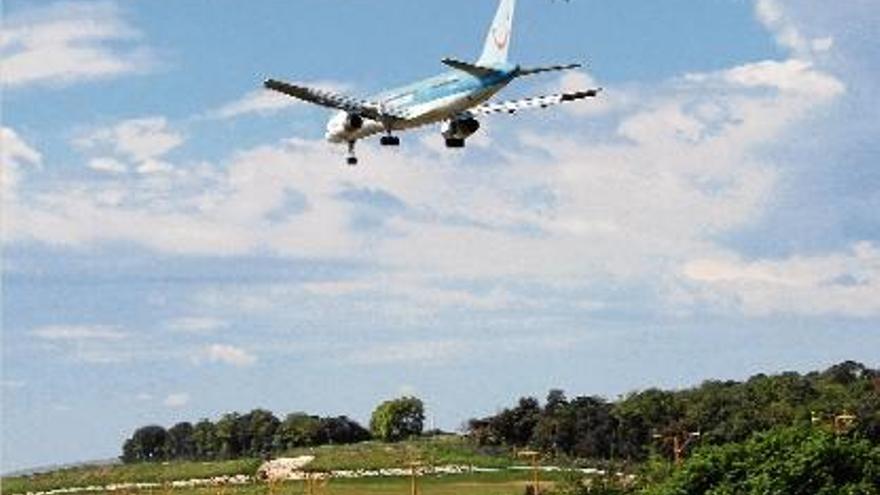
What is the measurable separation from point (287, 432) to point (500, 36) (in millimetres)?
88675

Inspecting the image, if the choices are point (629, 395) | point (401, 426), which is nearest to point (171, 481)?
point (629, 395)

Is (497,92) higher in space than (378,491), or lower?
higher

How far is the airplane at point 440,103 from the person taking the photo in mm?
49938

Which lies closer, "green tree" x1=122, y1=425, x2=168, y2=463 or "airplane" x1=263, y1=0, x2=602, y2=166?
"airplane" x1=263, y1=0, x2=602, y2=166

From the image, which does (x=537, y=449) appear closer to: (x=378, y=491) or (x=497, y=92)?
(x=378, y=491)

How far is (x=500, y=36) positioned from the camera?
183ft

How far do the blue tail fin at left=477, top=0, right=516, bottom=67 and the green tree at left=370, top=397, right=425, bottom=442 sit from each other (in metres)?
86.5

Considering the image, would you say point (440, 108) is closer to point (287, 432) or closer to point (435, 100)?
point (435, 100)

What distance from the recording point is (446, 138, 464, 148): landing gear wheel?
49156mm

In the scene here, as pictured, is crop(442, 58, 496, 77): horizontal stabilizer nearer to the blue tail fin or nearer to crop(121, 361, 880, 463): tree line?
the blue tail fin

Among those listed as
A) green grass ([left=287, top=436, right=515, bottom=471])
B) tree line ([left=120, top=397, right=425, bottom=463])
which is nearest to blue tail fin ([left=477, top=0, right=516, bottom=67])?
green grass ([left=287, top=436, right=515, bottom=471])

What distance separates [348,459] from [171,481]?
11563 mm

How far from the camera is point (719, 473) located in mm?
34688

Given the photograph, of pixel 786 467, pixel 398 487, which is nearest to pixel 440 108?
pixel 786 467
